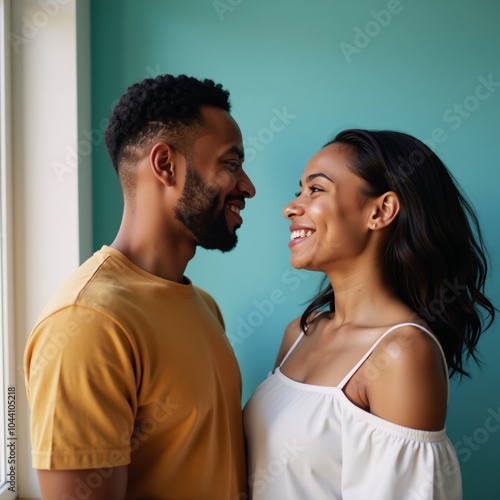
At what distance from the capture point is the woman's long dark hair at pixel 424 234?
50.8 inches

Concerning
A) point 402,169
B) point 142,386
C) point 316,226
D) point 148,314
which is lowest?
point 142,386

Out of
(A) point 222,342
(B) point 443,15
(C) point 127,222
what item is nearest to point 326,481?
(A) point 222,342

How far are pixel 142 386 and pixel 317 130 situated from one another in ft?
2.94

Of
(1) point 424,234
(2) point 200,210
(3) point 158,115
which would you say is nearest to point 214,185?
(2) point 200,210

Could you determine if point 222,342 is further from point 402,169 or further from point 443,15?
point 443,15

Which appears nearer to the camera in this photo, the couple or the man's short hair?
the couple

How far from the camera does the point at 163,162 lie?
3.90 feet

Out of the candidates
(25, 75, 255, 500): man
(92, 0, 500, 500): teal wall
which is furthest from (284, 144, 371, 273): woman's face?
(92, 0, 500, 500): teal wall

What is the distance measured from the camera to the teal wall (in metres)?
1.59

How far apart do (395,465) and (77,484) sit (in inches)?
22.4

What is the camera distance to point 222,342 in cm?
130

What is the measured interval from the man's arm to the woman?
408 mm

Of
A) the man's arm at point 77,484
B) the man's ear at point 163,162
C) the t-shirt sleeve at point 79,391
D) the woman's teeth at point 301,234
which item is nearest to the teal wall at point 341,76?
the woman's teeth at point 301,234

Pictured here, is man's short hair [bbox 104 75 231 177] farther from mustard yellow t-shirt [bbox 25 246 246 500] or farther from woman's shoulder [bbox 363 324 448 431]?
woman's shoulder [bbox 363 324 448 431]
